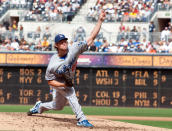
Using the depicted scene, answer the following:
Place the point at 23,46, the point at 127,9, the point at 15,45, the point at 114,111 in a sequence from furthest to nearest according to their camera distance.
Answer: the point at 127,9, the point at 15,45, the point at 23,46, the point at 114,111

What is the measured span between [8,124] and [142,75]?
33.9 feet

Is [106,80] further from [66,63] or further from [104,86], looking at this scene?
[66,63]

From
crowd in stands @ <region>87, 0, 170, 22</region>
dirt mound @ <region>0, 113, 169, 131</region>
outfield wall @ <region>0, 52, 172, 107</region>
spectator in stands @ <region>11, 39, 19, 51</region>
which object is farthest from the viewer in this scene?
crowd in stands @ <region>87, 0, 170, 22</region>

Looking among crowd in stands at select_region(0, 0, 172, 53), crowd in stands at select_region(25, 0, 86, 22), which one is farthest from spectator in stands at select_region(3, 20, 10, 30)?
crowd in stands at select_region(0, 0, 172, 53)

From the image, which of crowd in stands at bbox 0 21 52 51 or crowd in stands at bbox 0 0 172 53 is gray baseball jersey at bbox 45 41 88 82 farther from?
crowd in stands at bbox 0 21 52 51

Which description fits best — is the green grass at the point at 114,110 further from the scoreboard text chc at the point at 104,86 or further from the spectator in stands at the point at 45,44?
the spectator in stands at the point at 45,44

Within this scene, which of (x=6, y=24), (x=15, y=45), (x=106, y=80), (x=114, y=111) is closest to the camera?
(x=114, y=111)

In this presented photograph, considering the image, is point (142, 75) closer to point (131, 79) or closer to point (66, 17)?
point (131, 79)

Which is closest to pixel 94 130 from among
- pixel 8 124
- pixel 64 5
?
pixel 8 124

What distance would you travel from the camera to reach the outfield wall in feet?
64.2

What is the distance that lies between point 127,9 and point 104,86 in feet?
23.3

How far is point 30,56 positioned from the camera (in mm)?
19984

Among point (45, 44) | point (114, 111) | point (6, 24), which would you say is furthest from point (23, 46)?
point (6, 24)

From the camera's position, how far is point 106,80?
64.2ft
